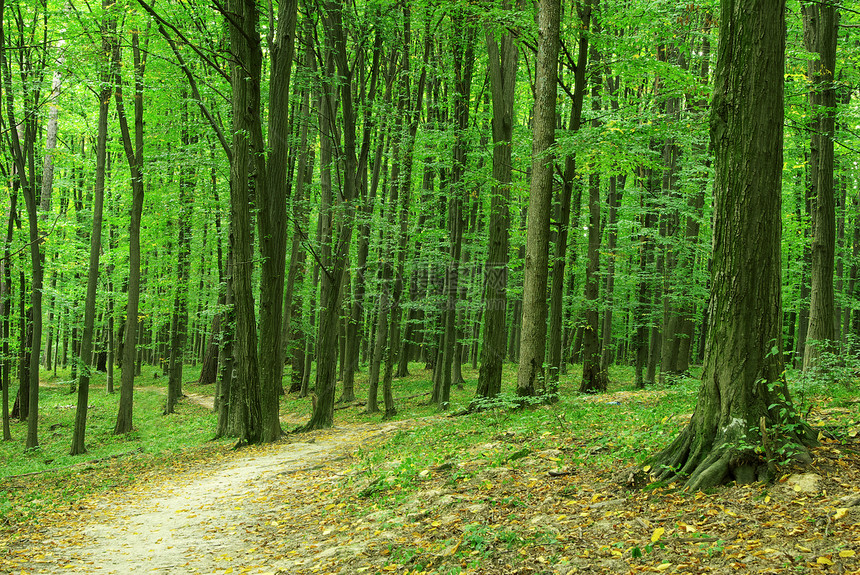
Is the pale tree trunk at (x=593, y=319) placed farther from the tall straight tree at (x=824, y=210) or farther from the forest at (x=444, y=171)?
the tall straight tree at (x=824, y=210)

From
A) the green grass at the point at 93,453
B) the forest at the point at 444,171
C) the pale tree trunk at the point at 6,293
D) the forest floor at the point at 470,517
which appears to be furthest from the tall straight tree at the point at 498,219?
the pale tree trunk at the point at 6,293

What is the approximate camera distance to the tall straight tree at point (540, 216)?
882 cm

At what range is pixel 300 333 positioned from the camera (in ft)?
73.8

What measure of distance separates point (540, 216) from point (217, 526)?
646cm

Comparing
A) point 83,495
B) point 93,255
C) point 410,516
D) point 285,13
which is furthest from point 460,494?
point 93,255

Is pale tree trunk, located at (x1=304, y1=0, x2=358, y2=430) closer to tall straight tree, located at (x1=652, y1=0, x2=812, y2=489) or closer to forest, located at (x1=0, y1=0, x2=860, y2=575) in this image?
forest, located at (x1=0, y1=0, x2=860, y2=575)

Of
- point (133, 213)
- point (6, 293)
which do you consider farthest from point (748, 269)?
point (6, 293)

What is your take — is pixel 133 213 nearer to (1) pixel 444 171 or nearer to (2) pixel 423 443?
(1) pixel 444 171

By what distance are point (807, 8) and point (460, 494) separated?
10114mm

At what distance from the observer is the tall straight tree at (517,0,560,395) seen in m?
8.82

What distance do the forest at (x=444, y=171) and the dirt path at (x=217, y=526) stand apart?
2.82 metres

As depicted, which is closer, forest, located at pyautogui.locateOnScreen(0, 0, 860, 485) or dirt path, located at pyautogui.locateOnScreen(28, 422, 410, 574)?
forest, located at pyautogui.locateOnScreen(0, 0, 860, 485)

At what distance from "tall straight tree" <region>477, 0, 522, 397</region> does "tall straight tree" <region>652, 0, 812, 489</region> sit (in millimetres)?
6980

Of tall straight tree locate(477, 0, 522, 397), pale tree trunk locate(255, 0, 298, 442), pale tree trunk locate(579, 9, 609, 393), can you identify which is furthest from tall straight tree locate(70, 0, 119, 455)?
pale tree trunk locate(579, 9, 609, 393)
